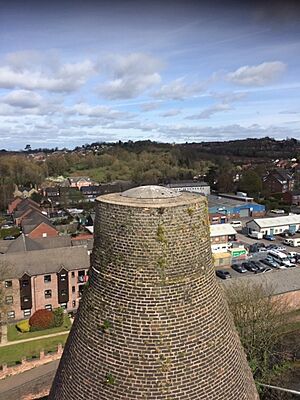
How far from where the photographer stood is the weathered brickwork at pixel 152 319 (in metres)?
5.65

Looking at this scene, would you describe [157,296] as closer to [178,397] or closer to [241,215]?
[178,397]

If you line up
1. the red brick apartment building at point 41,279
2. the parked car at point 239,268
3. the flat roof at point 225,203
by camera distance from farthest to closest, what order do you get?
the flat roof at point 225,203
the parked car at point 239,268
the red brick apartment building at point 41,279

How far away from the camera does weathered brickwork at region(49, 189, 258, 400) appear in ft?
18.5

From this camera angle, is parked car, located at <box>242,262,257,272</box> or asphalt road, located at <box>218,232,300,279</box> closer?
parked car, located at <box>242,262,257,272</box>

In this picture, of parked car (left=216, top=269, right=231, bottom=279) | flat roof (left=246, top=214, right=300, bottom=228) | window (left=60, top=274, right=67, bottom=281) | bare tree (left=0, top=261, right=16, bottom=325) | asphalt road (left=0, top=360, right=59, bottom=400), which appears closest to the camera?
asphalt road (left=0, top=360, right=59, bottom=400)

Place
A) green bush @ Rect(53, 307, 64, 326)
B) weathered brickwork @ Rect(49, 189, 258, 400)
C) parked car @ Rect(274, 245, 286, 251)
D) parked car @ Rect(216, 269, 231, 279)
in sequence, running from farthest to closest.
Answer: parked car @ Rect(274, 245, 286, 251)
parked car @ Rect(216, 269, 231, 279)
green bush @ Rect(53, 307, 64, 326)
weathered brickwork @ Rect(49, 189, 258, 400)

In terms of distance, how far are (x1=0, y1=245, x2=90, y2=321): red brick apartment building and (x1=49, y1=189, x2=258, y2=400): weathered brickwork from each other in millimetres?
27304

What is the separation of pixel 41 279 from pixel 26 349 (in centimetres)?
740

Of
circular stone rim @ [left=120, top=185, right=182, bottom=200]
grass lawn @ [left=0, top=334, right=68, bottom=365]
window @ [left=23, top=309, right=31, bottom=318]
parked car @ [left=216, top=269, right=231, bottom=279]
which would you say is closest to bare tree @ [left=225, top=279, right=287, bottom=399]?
parked car @ [left=216, top=269, right=231, bottom=279]

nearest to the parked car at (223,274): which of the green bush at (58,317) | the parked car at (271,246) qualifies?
the parked car at (271,246)

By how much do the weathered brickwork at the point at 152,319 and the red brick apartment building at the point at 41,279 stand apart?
2730 centimetres

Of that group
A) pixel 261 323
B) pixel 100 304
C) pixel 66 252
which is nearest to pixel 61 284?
pixel 66 252

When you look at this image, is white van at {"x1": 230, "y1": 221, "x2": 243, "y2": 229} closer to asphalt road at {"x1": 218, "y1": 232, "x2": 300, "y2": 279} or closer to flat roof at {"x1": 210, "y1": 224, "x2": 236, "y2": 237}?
asphalt road at {"x1": 218, "y1": 232, "x2": 300, "y2": 279}

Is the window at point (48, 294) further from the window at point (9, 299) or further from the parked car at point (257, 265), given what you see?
the parked car at point (257, 265)
